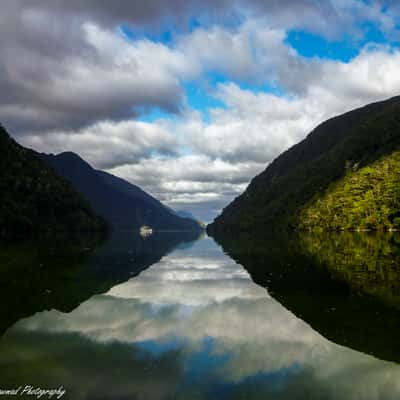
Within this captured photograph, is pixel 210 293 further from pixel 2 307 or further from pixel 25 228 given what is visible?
pixel 25 228

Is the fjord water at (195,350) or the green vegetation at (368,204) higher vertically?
the green vegetation at (368,204)

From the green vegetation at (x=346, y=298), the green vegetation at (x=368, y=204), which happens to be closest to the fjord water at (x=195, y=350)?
the green vegetation at (x=346, y=298)

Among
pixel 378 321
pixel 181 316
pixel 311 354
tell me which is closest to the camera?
pixel 311 354

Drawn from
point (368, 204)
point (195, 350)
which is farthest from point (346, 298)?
point (368, 204)

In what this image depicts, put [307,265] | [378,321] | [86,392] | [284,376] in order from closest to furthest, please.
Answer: [86,392], [284,376], [378,321], [307,265]

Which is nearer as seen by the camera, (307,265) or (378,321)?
(378,321)

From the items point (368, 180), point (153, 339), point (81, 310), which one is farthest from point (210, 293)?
point (368, 180)

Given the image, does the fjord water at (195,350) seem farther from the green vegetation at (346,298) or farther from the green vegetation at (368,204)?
the green vegetation at (368,204)

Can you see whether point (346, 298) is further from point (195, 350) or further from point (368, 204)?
point (368, 204)
